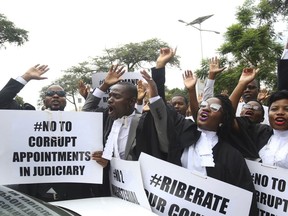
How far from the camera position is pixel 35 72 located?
412 centimetres

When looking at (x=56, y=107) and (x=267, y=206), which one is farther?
(x=56, y=107)

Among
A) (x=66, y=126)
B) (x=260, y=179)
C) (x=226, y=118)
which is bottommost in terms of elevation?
(x=260, y=179)

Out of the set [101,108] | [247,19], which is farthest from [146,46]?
[101,108]

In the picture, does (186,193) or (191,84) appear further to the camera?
(191,84)

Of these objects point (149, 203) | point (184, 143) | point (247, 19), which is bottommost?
point (149, 203)

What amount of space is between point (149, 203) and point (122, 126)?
2.67 feet

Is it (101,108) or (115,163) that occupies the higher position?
(101,108)

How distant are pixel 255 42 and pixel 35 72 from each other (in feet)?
58.4

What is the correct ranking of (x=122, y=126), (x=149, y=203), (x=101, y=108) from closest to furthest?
1. (x=149, y=203)
2. (x=122, y=126)
3. (x=101, y=108)

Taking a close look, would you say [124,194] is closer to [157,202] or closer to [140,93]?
[157,202]

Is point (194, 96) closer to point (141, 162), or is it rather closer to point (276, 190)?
point (141, 162)

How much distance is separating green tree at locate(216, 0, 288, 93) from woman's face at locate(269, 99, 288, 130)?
52.7 ft

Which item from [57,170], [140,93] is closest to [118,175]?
[57,170]

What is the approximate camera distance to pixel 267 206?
297cm
